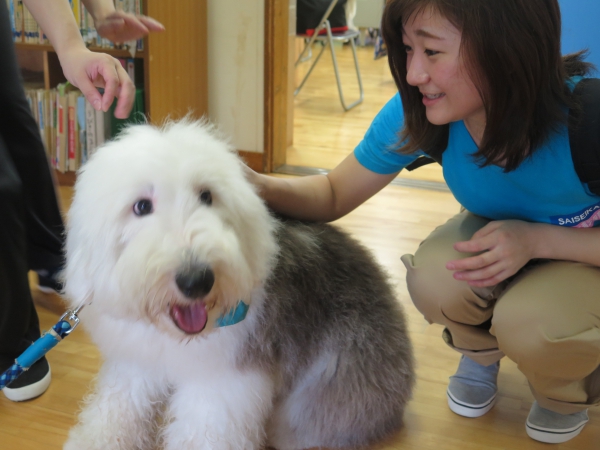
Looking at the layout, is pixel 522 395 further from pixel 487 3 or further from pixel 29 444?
pixel 29 444

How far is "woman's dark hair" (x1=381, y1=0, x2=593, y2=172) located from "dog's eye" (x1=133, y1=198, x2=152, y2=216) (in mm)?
560

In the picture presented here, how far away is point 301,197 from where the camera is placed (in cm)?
130

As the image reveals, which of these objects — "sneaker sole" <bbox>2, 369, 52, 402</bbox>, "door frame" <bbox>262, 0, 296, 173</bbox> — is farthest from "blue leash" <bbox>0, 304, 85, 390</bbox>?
"door frame" <bbox>262, 0, 296, 173</bbox>

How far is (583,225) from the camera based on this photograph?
46.7 inches

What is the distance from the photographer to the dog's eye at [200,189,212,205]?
0.93 m

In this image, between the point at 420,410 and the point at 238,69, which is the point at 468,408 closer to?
the point at 420,410

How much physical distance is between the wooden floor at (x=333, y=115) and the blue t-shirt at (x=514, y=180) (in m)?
1.77

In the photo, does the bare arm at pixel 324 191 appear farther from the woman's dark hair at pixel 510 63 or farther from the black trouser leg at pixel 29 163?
the black trouser leg at pixel 29 163

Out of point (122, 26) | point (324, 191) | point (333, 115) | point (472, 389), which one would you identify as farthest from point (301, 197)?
point (333, 115)

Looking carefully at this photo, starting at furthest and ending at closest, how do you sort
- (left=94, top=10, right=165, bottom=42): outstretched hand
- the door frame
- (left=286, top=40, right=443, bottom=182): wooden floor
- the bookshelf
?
(left=286, top=40, right=443, bottom=182): wooden floor < the door frame < the bookshelf < (left=94, top=10, right=165, bottom=42): outstretched hand

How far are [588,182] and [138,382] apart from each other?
3.04 feet

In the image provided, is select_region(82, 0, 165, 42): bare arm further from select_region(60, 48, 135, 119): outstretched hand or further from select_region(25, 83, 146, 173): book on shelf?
select_region(25, 83, 146, 173): book on shelf

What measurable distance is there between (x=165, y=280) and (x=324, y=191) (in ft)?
1.99

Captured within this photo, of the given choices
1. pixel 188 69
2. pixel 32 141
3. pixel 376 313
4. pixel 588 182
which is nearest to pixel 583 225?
pixel 588 182
